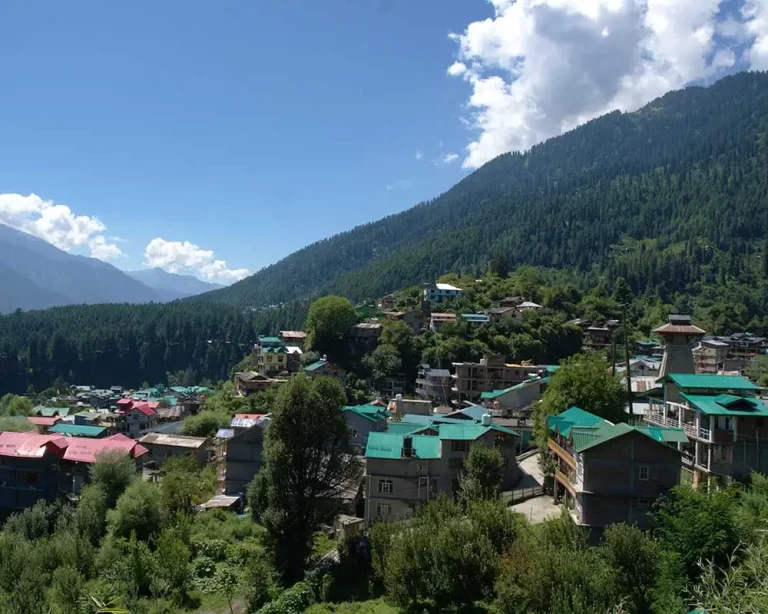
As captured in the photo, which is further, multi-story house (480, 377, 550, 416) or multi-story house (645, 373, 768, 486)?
multi-story house (480, 377, 550, 416)

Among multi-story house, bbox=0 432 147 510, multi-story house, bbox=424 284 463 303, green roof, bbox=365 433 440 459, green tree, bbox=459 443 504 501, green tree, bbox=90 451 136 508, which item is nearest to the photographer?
green tree, bbox=459 443 504 501

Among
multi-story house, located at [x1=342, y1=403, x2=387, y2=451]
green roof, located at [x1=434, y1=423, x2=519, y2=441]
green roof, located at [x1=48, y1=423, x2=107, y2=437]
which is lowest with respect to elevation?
green roof, located at [x1=48, y1=423, x2=107, y2=437]

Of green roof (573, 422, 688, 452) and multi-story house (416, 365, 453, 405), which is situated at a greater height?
green roof (573, 422, 688, 452)

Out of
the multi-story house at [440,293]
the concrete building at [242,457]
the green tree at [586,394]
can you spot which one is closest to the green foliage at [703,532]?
the green tree at [586,394]

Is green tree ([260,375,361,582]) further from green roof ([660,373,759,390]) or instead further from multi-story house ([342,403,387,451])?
green roof ([660,373,759,390])

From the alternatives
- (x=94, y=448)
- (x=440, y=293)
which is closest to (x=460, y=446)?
(x=94, y=448)

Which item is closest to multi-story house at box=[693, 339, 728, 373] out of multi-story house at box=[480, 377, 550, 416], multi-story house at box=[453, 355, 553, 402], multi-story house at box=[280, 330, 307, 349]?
multi-story house at box=[453, 355, 553, 402]
